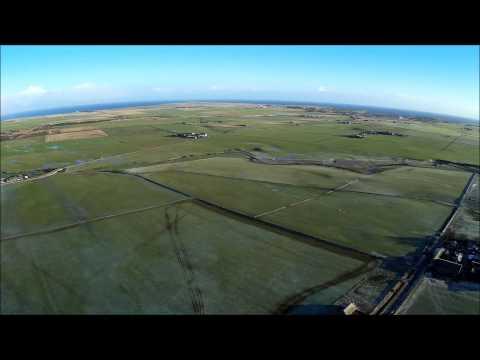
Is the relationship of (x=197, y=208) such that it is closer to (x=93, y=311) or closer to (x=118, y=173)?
(x=93, y=311)

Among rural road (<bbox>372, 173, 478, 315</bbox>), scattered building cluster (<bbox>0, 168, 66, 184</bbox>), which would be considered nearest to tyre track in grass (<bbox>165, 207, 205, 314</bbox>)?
rural road (<bbox>372, 173, 478, 315</bbox>)

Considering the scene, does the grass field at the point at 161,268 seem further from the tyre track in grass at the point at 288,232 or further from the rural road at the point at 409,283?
the rural road at the point at 409,283

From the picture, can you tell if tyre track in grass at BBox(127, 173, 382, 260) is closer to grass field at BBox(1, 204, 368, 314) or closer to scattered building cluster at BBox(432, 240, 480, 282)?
grass field at BBox(1, 204, 368, 314)

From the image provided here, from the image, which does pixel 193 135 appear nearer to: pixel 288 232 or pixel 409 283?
pixel 288 232

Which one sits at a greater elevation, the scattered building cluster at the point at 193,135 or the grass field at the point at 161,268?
the scattered building cluster at the point at 193,135

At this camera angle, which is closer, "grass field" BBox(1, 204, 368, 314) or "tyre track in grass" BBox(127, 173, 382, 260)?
"grass field" BBox(1, 204, 368, 314)

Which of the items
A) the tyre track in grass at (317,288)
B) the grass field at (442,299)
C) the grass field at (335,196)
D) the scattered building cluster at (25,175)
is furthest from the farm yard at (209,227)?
the grass field at (442,299)

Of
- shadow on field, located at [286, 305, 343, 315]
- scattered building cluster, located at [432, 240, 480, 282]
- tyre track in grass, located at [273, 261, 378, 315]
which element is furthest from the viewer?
scattered building cluster, located at [432, 240, 480, 282]

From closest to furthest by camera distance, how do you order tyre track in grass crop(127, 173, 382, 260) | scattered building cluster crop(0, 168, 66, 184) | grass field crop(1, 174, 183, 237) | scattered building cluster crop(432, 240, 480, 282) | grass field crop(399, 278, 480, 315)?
grass field crop(399, 278, 480, 315)
scattered building cluster crop(432, 240, 480, 282)
tyre track in grass crop(127, 173, 382, 260)
grass field crop(1, 174, 183, 237)
scattered building cluster crop(0, 168, 66, 184)
